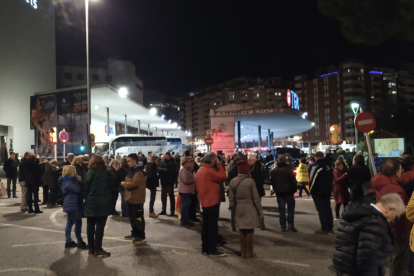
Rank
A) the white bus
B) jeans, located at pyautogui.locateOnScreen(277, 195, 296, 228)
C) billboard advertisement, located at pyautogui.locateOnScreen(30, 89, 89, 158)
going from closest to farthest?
jeans, located at pyautogui.locateOnScreen(277, 195, 296, 228)
billboard advertisement, located at pyautogui.locateOnScreen(30, 89, 89, 158)
the white bus

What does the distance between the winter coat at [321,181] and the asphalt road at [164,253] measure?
0.92 metres

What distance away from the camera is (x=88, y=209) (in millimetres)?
6230

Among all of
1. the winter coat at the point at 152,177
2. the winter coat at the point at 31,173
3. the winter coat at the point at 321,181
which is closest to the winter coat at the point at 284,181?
the winter coat at the point at 321,181

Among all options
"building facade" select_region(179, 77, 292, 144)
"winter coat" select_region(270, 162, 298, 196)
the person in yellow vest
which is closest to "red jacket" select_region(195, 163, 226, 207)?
"winter coat" select_region(270, 162, 298, 196)

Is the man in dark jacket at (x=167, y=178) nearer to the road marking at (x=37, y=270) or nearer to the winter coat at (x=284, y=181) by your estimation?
the winter coat at (x=284, y=181)

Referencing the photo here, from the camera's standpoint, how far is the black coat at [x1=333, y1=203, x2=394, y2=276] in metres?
2.92

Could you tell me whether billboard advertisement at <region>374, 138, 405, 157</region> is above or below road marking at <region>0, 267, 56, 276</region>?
above

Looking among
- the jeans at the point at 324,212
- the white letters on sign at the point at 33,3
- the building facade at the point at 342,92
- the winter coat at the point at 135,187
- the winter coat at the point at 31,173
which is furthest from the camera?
the building facade at the point at 342,92

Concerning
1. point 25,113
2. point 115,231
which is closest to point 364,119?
point 115,231

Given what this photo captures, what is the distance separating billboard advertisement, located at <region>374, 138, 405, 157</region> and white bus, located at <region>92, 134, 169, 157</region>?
19.1m

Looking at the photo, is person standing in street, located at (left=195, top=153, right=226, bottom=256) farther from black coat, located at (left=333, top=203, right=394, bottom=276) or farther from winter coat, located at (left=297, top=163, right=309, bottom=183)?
winter coat, located at (left=297, top=163, right=309, bottom=183)

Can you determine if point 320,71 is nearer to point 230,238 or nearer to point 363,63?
point 363,63

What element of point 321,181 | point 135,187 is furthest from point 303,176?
point 135,187

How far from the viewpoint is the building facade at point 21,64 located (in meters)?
37.4
